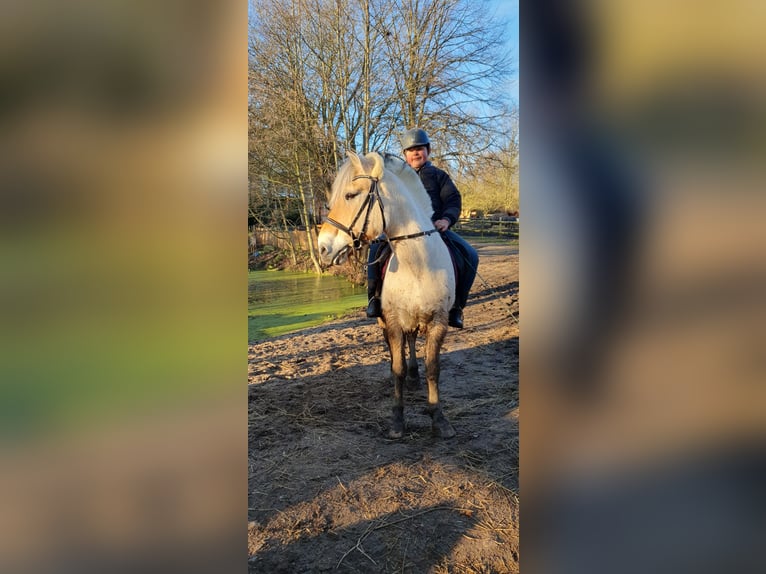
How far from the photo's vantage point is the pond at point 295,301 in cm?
888

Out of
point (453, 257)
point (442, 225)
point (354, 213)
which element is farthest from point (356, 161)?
point (453, 257)

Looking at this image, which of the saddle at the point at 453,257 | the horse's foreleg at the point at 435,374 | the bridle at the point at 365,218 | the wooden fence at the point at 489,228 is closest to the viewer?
the bridle at the point at 365,218

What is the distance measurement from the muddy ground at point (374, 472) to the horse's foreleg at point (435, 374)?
0.10 metres

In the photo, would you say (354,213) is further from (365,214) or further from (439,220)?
(439,220)

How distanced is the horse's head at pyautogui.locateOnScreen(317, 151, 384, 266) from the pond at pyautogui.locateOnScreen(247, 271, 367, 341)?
468 cm

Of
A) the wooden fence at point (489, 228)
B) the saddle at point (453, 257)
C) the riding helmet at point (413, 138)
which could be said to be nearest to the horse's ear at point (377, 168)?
the saddle at point (453, 257)

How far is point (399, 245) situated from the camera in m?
3.04

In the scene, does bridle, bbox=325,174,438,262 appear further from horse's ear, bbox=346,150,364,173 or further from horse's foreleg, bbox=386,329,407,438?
horse's foreleg, bbox=386,329,407,438

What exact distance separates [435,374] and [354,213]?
127cm

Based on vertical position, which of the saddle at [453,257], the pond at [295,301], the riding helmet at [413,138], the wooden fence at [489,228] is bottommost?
the pond at [295,301]

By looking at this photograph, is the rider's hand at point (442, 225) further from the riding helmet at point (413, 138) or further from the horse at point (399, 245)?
the riding helmet at point (413, 138)
